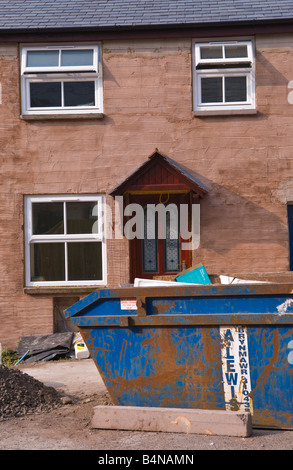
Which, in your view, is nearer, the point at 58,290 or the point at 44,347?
the point at 44,347

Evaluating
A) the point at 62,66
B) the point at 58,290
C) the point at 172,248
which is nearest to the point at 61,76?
the point at 62,66

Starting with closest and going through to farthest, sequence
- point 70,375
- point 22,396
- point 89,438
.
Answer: point 89,438 < point 22,396 < point 70,375

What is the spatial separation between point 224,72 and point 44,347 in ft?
→ 19.5

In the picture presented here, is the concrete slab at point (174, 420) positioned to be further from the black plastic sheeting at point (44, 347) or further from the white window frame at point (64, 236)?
the white window frame at point (64, 236)

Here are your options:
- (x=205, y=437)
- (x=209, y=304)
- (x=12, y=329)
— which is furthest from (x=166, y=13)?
(x=205, y=437)

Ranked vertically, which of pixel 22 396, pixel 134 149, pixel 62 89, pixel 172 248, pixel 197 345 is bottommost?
pixel 22 396

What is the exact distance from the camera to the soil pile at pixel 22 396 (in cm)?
671

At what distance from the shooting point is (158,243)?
11.4 metres

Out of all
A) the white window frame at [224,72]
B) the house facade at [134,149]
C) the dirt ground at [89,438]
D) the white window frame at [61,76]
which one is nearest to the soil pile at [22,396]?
the dirt ground at [89,438]

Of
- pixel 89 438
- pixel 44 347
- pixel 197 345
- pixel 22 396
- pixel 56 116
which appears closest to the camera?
pixel 89 438

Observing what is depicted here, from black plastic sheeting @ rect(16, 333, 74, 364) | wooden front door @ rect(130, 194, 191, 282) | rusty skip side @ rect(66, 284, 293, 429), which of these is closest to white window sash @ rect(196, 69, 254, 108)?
wooden front door @ rect(130, 194, 191, 282)

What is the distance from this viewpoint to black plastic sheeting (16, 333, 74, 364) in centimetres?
1060

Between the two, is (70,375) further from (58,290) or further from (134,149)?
(134,149)

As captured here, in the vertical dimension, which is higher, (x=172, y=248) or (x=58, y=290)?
(x=172, y=248)
